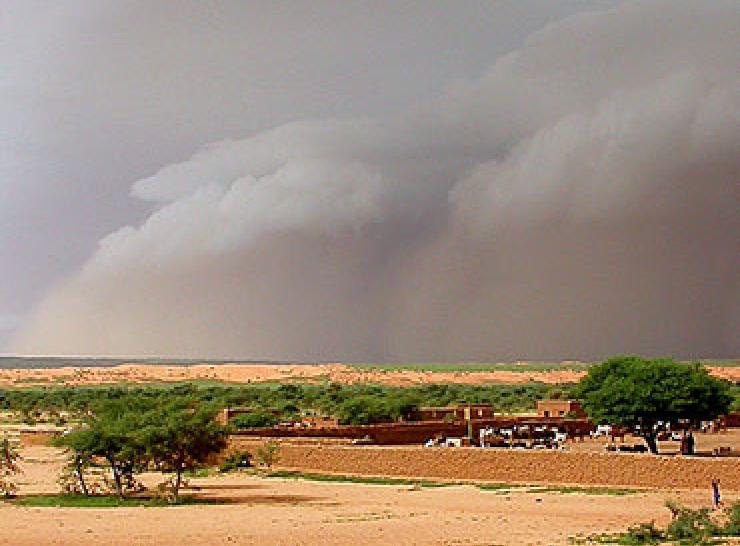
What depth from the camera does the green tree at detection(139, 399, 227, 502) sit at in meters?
37.5

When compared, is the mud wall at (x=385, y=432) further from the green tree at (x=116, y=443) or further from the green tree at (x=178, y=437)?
the green tree at (x=116, y=443)

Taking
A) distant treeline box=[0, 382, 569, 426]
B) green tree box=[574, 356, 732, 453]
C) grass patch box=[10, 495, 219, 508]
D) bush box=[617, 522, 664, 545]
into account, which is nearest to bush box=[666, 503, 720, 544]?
bush box=[617, 522, 664, 545]

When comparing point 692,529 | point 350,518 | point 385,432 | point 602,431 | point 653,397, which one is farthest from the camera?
point 602,431

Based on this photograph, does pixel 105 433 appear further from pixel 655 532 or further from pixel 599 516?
pixel 655 532

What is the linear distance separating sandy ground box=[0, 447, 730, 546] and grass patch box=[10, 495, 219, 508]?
1068 millimetres

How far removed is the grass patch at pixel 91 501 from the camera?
36.1 meters

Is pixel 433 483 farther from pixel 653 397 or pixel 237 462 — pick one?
pixel 653 397

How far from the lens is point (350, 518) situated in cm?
3225

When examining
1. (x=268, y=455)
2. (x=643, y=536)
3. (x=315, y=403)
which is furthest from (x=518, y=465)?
(x=315, y=403)

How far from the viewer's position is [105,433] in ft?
126

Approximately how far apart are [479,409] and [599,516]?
39.1 meters

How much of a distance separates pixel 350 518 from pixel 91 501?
967cm

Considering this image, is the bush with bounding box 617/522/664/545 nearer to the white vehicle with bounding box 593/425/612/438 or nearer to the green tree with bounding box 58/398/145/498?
the green tree with bounding box 58/398/145/498

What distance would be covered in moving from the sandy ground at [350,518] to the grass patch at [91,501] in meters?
1.07
